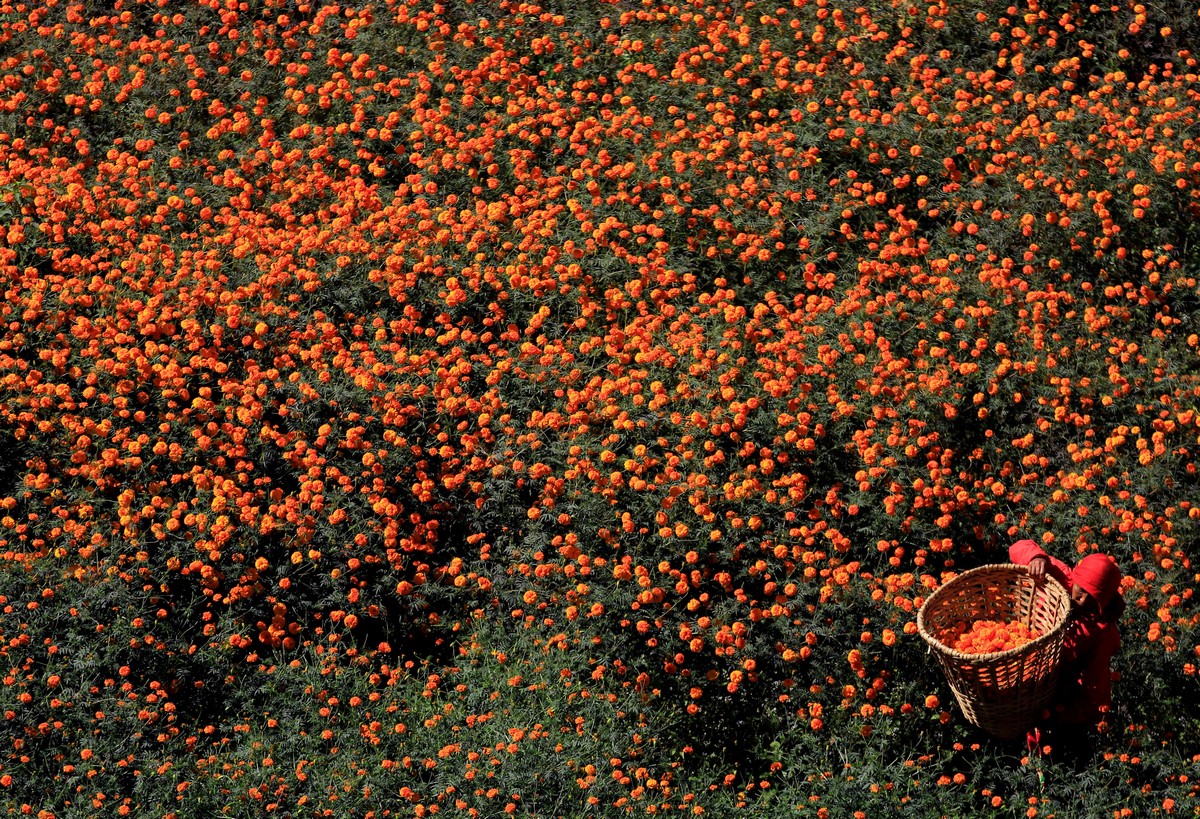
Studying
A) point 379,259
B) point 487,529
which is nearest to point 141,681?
point 487,529

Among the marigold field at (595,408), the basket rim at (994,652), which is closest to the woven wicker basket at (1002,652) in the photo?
the basket rim at (994,652)

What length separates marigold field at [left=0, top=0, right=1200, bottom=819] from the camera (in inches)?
204

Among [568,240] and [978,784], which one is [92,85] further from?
[978,784]

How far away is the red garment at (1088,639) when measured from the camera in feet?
15.8

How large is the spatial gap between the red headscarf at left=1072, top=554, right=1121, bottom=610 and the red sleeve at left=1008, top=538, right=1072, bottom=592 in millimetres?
123

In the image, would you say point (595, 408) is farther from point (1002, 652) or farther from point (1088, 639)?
point (1088, 639)

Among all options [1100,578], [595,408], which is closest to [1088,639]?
[1100,578]

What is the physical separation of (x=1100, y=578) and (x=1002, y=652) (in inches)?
18.4

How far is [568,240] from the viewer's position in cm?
675

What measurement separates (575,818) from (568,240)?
3044mm

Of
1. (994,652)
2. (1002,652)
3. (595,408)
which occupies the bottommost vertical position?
(994,652)

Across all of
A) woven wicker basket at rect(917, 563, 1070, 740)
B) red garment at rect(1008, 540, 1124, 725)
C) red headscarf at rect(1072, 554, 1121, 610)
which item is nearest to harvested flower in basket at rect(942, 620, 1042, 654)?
woven wicker basket at rect(917, 563, 1070, 740)

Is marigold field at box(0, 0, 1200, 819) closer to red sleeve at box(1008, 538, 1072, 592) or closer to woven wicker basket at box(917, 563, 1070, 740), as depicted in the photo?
woven wicker basket at box(917, 563, 1070, 740)

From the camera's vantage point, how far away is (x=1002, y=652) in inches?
185
